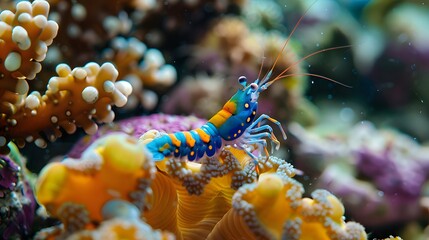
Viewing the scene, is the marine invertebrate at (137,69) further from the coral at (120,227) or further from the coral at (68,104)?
the coral at (120,227)

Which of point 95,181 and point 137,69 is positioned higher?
point 137,69

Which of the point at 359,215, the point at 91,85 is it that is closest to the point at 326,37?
the point at 359,215

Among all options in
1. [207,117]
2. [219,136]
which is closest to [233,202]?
[219,136]

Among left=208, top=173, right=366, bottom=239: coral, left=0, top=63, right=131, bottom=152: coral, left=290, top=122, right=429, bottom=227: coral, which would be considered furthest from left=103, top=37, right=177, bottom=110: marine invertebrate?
left=208, top=173, right=366, bottom=239: coral

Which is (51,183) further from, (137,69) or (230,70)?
(230,70)

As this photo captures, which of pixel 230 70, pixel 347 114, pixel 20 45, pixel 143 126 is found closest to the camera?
pixel 20 45

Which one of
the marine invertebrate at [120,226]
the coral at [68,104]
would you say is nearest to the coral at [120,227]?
the marine invertebrate at [120,226]

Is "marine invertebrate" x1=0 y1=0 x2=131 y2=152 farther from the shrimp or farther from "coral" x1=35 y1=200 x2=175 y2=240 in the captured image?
"coral" x1=35 y1=200 x2=175 y2=240

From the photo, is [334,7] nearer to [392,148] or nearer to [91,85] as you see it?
[392,148]
